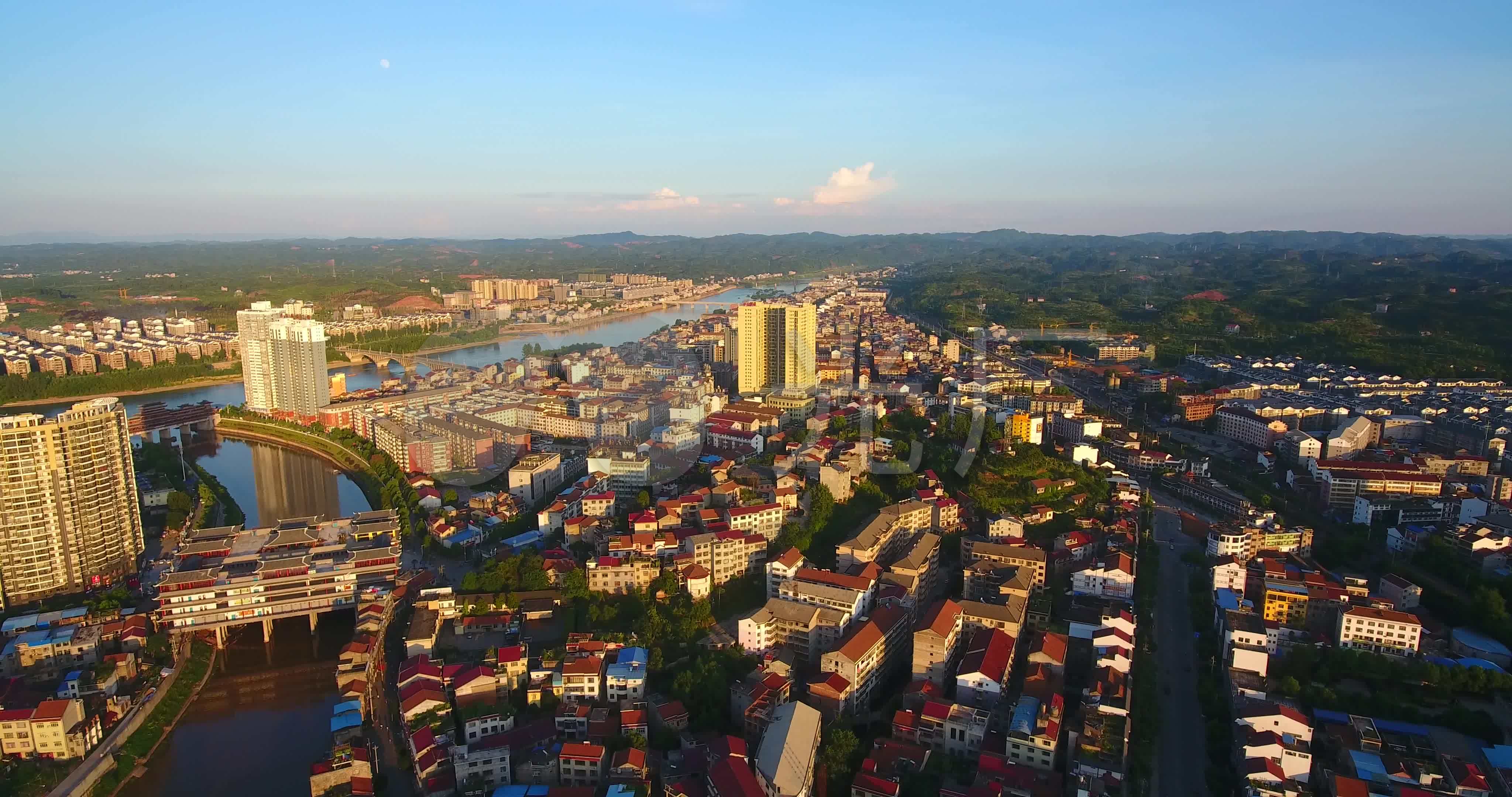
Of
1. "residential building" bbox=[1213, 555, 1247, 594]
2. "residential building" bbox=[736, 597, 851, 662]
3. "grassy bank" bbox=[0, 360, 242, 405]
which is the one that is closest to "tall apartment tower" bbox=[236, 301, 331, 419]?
"grassy bank" bbox=[0, 360, 242, 405]

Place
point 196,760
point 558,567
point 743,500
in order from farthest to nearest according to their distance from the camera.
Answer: point 743,500 → point 558,567 → point 196,760

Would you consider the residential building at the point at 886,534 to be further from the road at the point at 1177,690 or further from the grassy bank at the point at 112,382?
the grassy bank at the point at 112,382

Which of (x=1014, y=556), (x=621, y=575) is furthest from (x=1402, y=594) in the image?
(x=621, y=575)

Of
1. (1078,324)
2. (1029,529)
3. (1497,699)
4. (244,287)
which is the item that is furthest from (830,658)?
(244,287)

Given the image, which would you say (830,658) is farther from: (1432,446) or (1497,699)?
(1432,446)

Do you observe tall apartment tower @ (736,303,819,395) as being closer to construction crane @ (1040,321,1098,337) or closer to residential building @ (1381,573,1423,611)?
Result: construction crane @ (1040,321,1098,337)

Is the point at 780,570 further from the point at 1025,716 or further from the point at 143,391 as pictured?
the point at 143,391
